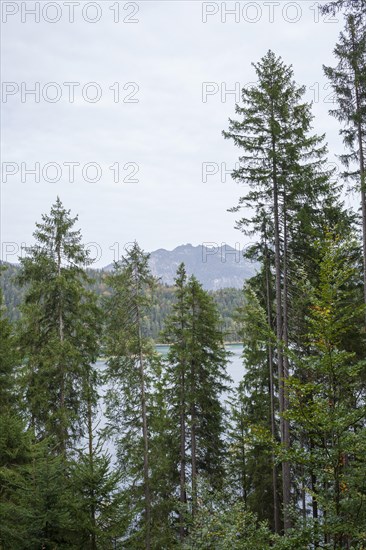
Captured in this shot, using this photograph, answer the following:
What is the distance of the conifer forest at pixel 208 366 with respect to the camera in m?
6.66

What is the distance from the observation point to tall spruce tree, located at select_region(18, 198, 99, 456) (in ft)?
47.1

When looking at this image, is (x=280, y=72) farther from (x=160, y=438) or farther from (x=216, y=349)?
(x=160, y=438)

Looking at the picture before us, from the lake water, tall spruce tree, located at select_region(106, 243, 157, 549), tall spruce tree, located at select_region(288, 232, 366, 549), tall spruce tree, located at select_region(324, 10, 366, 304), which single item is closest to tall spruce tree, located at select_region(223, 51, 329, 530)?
tall spruce tree, located at select_region(324, 10, 366, 304)

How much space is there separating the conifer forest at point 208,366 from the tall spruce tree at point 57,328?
2.3 inches

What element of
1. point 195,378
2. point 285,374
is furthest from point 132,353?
point 285,374

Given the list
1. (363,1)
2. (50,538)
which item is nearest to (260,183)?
(363,1)

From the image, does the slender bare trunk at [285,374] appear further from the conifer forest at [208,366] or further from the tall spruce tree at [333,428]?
the tall spruce tree at [333,428]

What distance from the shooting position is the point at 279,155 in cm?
1272

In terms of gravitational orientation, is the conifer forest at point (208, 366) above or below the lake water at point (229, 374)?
above

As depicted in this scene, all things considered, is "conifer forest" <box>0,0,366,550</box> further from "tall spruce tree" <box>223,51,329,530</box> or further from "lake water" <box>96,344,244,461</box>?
"lake water" <box>96,344,244,461</box>

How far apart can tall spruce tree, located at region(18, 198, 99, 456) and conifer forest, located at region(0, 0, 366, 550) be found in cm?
6

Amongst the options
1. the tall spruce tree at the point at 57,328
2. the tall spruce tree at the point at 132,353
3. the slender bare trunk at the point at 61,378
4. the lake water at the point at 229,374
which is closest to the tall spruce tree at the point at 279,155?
the tall spruce tree at the point at 132,353

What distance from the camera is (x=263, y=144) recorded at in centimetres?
1309

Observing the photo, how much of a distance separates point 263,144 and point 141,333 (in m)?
8.33
